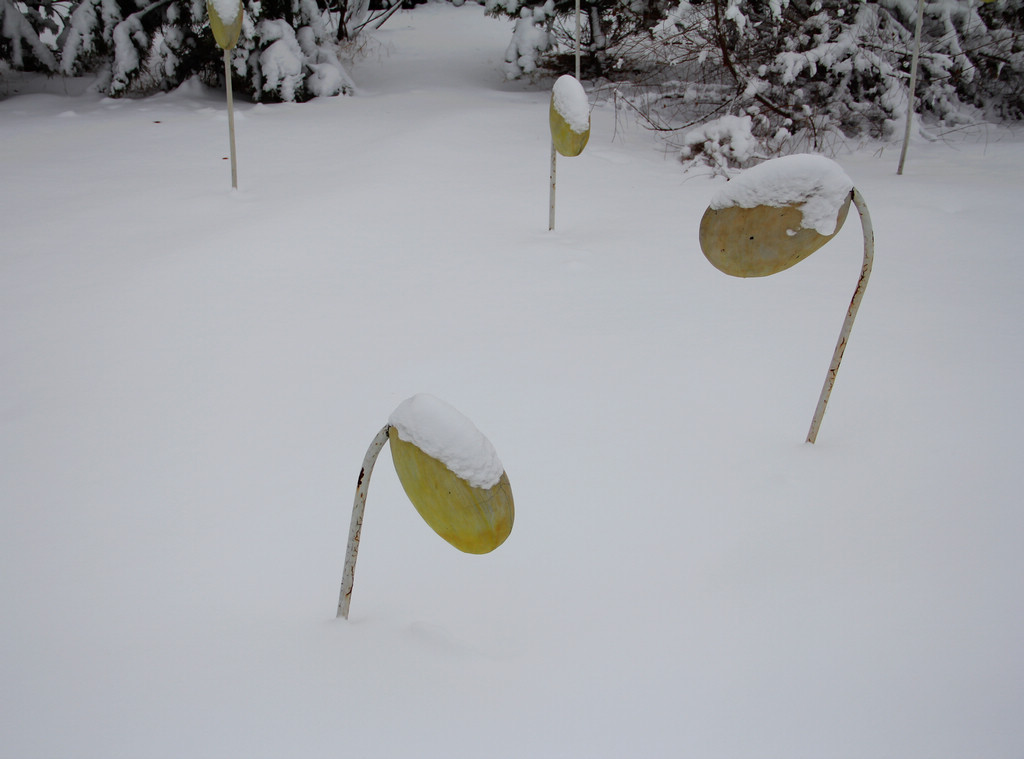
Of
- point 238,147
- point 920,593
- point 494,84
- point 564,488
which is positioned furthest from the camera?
point 494,84

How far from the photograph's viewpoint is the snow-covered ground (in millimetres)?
722

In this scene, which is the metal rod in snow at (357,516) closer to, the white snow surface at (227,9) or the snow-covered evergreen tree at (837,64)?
the white snow surface at (227,9)

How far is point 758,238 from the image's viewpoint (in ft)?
3.07

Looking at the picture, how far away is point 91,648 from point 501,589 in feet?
1.63

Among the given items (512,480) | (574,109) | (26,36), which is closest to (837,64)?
(574,109)

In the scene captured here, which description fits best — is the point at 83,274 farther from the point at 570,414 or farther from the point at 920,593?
the point at 920,593

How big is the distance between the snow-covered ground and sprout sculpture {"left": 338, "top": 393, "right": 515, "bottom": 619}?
18 cm

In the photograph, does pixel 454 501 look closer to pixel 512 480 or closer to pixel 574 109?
pixel 512 480

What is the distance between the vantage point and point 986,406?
1.30m

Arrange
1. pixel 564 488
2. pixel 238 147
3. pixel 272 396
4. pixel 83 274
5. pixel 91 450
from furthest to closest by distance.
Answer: pixel 238 147 < pixel 83 274 < pixel 272 396 < pixel 91 450 < pixel 564 488

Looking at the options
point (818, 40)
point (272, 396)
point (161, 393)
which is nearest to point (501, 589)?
point (272, 396)

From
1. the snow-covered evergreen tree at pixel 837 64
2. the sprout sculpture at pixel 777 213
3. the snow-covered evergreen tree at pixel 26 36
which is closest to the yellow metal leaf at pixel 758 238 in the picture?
the sprout sculpture at pixel 777 213

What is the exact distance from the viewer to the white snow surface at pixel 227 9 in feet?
7.70

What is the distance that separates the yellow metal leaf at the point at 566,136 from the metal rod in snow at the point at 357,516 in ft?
4.90
